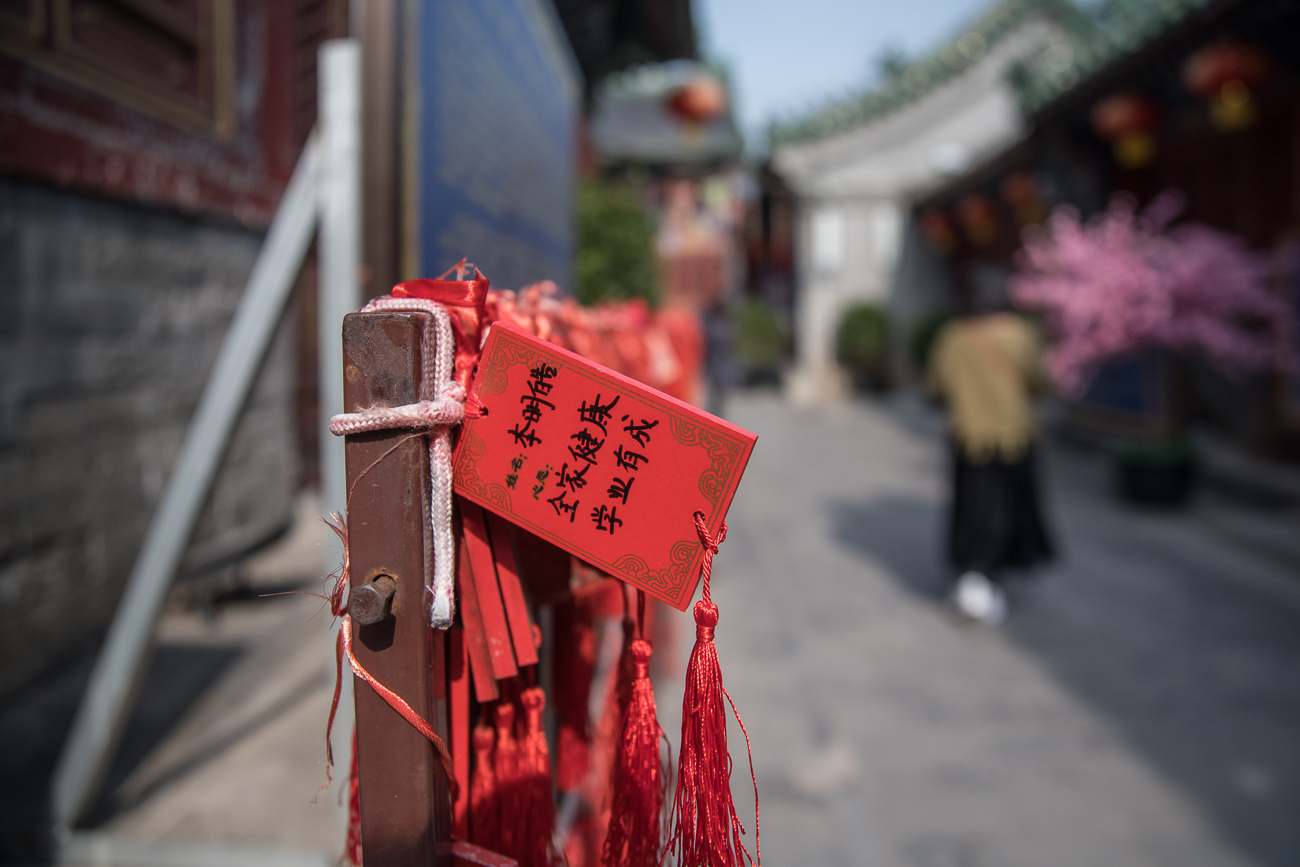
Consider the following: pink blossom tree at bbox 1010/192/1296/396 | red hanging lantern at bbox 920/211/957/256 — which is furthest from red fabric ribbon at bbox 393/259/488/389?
red hanging lantern at bbox 920/211/957/256

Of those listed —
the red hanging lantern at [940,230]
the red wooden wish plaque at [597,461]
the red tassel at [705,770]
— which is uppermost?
the red hanging lantern at [940,230]

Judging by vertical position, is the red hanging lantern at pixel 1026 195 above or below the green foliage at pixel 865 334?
above

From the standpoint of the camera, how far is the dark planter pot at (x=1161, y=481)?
567 cm

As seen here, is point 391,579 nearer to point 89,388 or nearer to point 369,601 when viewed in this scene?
point 369,601

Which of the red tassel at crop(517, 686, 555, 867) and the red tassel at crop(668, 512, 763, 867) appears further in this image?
the red tassel at crop(517, 686, 555, 867)

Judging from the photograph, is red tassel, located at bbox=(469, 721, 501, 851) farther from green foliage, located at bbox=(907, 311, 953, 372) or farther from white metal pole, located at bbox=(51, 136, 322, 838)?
green foliage, located at bbox=(907, 311, 953, 372)

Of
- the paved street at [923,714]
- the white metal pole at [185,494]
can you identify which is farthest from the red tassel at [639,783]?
the white metal pole at [185,494]

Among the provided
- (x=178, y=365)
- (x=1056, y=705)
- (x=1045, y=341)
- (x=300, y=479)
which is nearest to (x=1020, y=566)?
(x=1056, y=705)

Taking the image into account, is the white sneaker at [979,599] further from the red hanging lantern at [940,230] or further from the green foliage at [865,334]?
the red hanging lantern at [940,230]

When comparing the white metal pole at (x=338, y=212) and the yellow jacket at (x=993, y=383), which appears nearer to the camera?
the white metal pole at (x=338, y=212)

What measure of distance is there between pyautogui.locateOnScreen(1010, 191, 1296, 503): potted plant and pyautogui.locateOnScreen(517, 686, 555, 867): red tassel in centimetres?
512

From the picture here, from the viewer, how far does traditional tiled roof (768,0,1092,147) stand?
13742mm

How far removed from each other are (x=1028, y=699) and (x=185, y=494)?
112 inches

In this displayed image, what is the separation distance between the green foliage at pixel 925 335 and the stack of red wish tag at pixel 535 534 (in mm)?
12432
